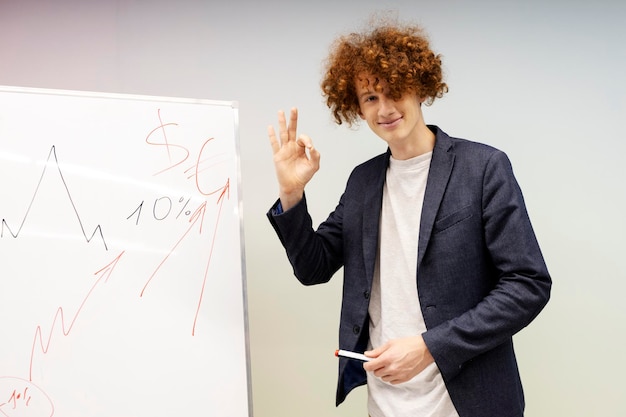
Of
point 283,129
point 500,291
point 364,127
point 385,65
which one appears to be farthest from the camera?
point 364,127

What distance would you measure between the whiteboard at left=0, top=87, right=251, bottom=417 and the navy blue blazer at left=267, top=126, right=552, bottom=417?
0.22 metres

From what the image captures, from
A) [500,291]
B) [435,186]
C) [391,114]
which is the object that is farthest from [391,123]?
[500,291]

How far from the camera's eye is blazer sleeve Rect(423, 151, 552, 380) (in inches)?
37.0

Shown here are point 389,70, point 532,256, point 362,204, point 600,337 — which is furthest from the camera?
point 600,337

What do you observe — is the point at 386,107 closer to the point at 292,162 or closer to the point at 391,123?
the point at 391,123

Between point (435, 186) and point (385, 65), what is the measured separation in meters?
0.27

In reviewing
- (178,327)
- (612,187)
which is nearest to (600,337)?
(612,187)

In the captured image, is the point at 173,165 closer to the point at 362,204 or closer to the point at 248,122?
the point at 362,204

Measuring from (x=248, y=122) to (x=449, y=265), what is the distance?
947 mm

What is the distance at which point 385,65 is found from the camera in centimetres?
106

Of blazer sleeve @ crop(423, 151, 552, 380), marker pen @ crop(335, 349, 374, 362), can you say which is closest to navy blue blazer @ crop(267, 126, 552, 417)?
blazer sleeve @ crop(423, 151, 552, 380)

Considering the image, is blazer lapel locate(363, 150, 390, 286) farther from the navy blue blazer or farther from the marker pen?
the marker pen

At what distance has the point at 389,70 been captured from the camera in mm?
1066

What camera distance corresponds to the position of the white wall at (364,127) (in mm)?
1655
